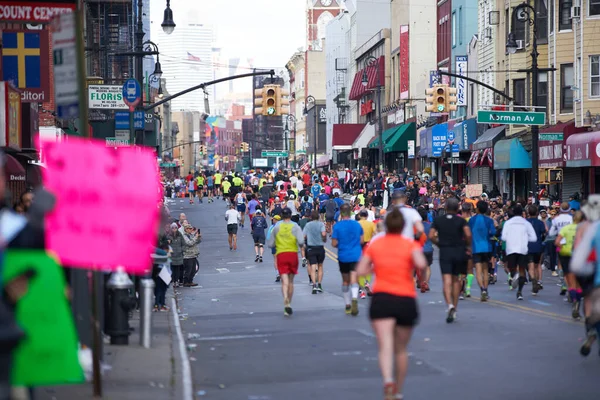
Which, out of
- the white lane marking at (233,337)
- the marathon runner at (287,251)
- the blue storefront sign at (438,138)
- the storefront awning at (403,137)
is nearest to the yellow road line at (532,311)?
the marathon runner at (287,251)

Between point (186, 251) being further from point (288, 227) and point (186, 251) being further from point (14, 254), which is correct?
point (14, 254)

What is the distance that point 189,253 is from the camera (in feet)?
88.8

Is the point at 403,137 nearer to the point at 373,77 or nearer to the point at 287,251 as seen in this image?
the point at 373,77

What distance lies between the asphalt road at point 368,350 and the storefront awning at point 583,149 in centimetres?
1227

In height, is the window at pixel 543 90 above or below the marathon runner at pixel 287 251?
above

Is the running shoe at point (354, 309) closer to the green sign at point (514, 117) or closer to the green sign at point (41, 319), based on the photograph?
the green sign at point (41, 319)

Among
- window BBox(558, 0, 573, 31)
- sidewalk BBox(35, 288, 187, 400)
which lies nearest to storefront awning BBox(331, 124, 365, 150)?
window BBox(558, 0, 573, 31)

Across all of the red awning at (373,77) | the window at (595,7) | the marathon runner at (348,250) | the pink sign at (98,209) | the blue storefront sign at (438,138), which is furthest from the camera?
the red awning at (373,77)

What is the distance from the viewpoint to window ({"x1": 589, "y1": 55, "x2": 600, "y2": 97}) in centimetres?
3906

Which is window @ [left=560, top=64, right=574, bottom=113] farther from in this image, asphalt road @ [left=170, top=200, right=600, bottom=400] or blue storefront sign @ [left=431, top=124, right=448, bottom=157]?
asphalt road @ [left=170, top=200, right=600, bottom=400]

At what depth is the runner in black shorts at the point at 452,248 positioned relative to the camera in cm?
1678

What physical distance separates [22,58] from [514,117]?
15.5m

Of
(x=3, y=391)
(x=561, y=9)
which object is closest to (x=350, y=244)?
(x=3, y=391)

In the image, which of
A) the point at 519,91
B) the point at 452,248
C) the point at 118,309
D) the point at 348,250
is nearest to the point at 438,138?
the point at 519,91
